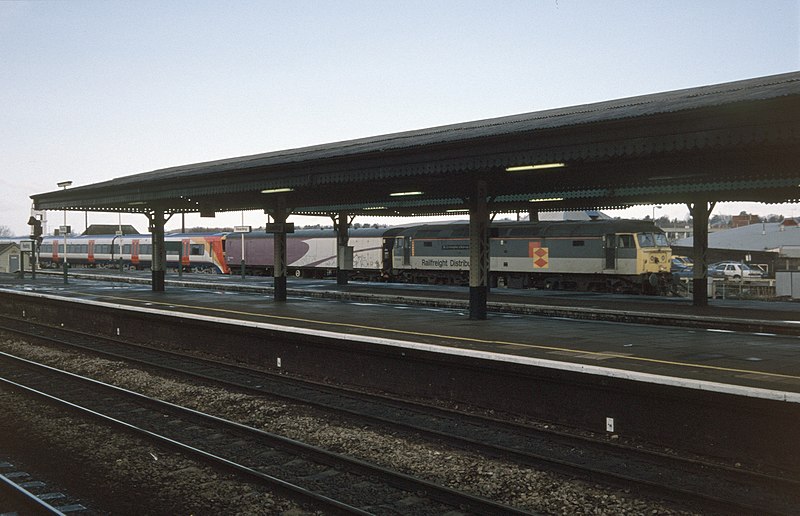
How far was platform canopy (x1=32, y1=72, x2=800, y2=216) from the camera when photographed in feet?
42.0

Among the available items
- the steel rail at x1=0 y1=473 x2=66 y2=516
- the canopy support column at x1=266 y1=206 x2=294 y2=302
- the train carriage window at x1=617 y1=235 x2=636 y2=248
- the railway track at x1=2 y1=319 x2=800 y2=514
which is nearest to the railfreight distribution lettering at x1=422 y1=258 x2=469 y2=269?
the train carriage window at x1=617 y1=235 x2=636 y2=248

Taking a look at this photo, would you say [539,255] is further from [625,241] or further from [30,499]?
[30,499]

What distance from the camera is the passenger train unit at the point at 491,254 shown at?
109 ft

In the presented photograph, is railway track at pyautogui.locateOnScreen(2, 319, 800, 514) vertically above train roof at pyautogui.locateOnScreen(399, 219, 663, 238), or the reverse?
train roof at pyautogui.locateOnScreen(399, 219, 663, 238)

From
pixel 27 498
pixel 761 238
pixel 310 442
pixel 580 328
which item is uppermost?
pixel 761 238

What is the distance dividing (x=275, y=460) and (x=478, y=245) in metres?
11.5

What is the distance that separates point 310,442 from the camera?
34.7 ft

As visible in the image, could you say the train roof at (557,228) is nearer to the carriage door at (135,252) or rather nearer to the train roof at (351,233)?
the train roof at (351,233)

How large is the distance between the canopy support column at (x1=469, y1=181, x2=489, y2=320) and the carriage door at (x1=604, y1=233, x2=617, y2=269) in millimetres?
14773

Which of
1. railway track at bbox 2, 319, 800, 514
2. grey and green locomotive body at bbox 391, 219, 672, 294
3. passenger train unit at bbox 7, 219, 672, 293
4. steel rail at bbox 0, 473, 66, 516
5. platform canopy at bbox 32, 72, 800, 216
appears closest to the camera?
steel rail at bbox 0, 473, 66, 516

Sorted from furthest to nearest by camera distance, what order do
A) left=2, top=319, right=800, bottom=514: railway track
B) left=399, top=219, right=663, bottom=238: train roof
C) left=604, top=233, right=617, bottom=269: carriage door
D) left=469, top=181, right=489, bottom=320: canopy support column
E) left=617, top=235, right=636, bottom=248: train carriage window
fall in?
left=399, top=219, right=663, bottom=238: train roof, left=604, top=233, right=617, bottom=269: carriage door, left=617, top=235, right=636, bottom=248: train carriage window, left=469, top=181, right=489, bottom=320: canopy support column, left=2, top=319, right=800, bottom=514: railway track

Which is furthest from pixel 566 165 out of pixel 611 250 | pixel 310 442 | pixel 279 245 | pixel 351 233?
pixel 351 233

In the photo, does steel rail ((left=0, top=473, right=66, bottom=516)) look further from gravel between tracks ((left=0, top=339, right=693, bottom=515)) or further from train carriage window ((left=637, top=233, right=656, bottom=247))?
train carriage window ((left=637, top=233, right=656, bottom=247))

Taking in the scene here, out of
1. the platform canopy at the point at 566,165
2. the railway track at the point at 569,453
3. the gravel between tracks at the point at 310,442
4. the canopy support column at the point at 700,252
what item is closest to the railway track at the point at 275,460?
the gravel between tracks at the point at 310,442
